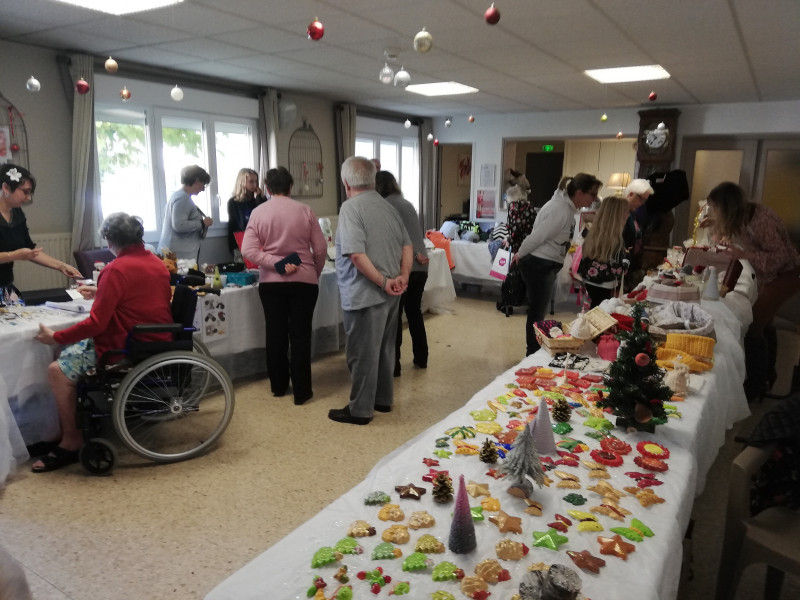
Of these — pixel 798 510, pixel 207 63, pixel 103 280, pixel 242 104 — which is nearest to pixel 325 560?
pixel 798 510

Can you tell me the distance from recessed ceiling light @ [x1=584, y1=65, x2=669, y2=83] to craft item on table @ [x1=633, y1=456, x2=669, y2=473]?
13.4 ft

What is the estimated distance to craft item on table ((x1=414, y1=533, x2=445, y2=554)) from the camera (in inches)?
41.2

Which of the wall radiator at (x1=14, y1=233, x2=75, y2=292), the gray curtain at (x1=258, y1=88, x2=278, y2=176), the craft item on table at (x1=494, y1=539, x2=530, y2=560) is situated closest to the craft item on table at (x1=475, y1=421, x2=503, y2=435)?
the craft item on table at (x1=494, y1=539, x2=530, y2=560)

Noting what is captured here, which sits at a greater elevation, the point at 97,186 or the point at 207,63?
the point at 207,63

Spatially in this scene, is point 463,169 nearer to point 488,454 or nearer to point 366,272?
point 366,272

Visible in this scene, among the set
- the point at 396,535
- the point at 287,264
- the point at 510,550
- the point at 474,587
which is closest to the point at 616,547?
the point at 510,550

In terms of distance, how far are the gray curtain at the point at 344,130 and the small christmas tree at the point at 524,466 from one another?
6.01 meters

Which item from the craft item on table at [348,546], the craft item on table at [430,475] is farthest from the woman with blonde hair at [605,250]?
the craft item on table at [348,546]

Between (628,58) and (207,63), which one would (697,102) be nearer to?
(628,58)

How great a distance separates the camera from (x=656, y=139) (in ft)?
21.8

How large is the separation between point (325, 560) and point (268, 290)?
2.40m

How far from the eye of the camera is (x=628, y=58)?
13.8ft

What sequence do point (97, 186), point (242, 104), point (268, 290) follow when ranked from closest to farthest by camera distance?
point (268, 290) < point (97, 186) < point (242, 104)

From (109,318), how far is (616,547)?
7.19 ft
